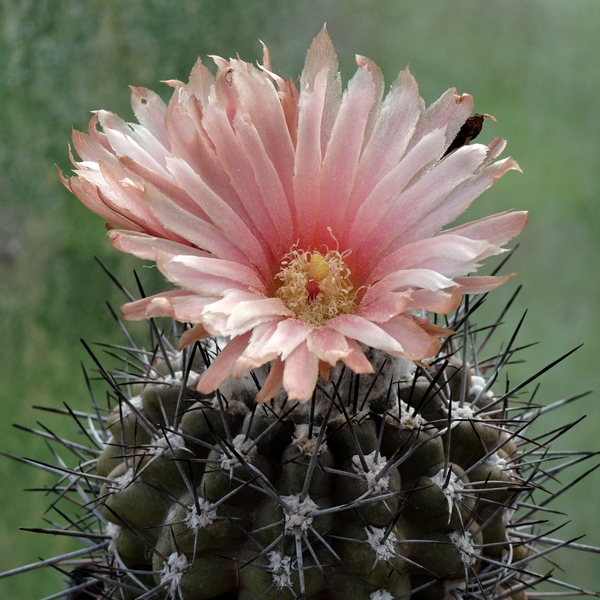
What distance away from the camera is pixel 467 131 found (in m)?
0.57

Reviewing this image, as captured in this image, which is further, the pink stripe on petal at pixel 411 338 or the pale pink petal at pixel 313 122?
the pale pink petal at pixel 313 122

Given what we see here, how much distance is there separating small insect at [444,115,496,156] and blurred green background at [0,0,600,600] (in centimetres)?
81

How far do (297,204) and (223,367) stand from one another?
6.6 inches

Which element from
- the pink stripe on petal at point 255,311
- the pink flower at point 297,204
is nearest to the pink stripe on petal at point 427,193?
the pink flower at point 297,204

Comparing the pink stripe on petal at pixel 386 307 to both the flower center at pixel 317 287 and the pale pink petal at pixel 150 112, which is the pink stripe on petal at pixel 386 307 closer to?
the flower center at pixel 317 287

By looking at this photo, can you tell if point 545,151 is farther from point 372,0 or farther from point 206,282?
point 206,282

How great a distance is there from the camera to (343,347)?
454 millimetres

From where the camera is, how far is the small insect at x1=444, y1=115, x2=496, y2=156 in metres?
0.57

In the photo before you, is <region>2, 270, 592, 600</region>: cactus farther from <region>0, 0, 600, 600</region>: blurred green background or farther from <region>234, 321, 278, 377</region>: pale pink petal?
<region>0, 0, 600, 600</region>: blurred green background

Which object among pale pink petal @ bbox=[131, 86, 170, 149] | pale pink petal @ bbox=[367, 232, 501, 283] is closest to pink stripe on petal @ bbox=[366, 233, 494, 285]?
pale pink petal @ bbox=[367, 232, 501, 283]

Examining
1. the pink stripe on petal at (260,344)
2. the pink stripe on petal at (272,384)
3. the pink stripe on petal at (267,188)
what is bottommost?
the pink stripe on petal at (272,384)

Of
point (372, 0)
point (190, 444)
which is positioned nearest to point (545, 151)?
point (372, 0)

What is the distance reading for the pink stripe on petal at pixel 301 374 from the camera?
1.40 ft

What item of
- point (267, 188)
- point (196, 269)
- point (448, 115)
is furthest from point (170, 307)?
point (448, 115)
